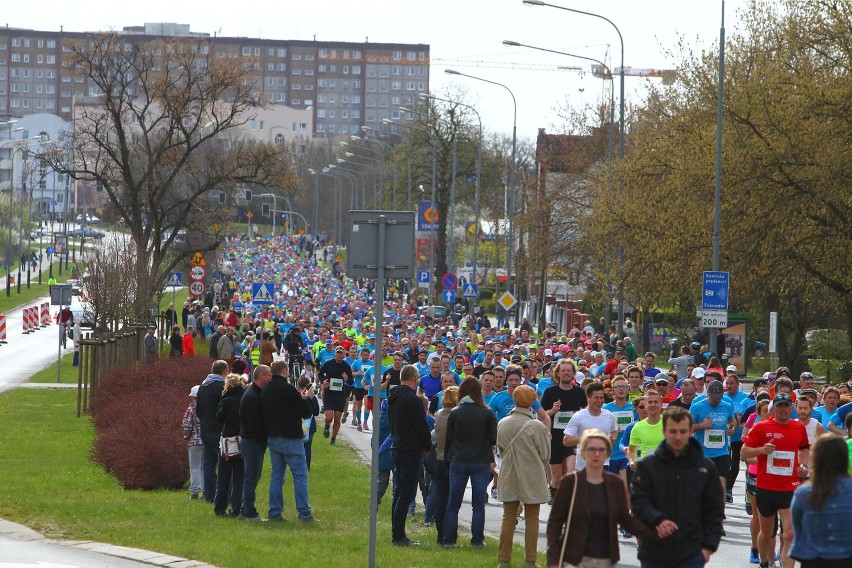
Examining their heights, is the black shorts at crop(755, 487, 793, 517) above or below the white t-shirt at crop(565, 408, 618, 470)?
below

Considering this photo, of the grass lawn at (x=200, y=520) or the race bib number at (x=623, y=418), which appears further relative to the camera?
the race bib number at (x=623, y=418)

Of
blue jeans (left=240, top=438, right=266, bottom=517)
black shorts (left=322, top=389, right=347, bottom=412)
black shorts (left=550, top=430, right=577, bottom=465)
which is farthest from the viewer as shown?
black shorts (left=322, top=389, right=347, bottom=412)

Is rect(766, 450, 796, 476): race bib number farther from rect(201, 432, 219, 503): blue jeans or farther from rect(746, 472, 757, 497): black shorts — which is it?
rect(201, 432, 219, 503): blue jeans

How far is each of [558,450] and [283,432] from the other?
353cm

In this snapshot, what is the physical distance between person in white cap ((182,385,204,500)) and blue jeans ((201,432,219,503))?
0.23 meters

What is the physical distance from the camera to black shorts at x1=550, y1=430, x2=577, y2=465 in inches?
631

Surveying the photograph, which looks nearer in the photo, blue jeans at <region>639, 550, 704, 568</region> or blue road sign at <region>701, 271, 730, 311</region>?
blue jeans at <region>639, 550, 704, 568</region>

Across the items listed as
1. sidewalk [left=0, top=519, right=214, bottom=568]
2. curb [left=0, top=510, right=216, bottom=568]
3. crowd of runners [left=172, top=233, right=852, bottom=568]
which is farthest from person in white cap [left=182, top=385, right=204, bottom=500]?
sidewalk [left=0, top=519, right=214, bottom=568]

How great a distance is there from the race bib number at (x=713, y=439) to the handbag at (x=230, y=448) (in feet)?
14.3

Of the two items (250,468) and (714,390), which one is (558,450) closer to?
(714,390)

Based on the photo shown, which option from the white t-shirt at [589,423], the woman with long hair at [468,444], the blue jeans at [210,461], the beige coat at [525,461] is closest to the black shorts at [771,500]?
the beige coat at [525,461]

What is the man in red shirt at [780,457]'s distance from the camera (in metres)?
11.8

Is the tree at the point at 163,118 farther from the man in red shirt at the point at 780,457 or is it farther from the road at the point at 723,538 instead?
the man in red shirt at the point at 780,457

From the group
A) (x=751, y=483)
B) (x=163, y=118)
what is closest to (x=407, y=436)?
(x=751, y=483)
